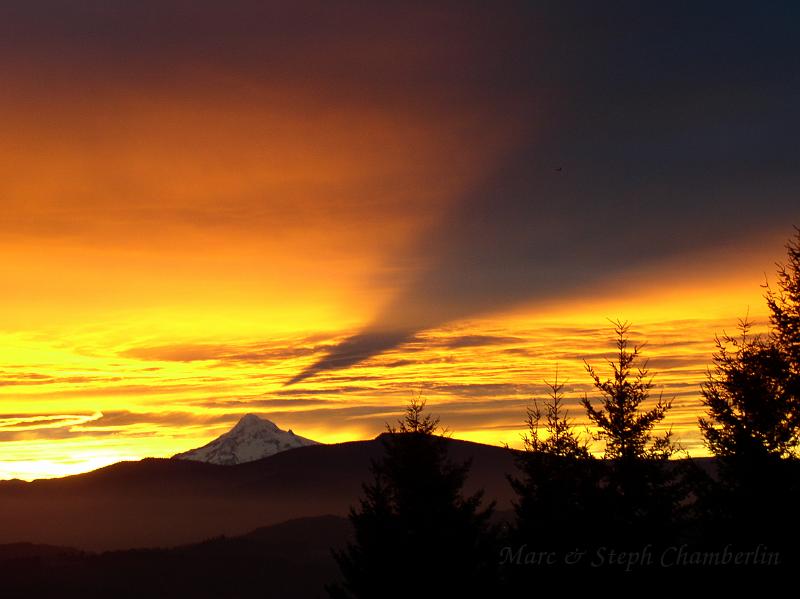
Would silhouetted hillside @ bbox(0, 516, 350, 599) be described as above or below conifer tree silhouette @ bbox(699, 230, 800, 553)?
below

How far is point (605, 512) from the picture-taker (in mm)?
29266

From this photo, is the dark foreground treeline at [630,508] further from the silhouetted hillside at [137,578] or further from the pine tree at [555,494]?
the silhouetted hillside at [137,578]

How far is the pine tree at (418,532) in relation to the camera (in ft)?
118

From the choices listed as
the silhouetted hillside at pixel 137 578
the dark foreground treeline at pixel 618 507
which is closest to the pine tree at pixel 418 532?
the dark foreground treeline at pixel 618 507

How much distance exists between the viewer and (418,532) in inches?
1428

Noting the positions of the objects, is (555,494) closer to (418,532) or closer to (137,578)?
(418,532)

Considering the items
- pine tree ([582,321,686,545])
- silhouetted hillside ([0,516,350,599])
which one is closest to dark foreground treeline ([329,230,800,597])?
pine tree ([582,321,686,545])

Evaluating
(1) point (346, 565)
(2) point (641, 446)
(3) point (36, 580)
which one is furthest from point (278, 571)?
(2) point (641, 446)

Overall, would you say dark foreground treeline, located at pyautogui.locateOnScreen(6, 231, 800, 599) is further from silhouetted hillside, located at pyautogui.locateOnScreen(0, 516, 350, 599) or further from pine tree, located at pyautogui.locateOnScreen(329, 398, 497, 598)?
silhouetted hillside, located at pyautogui.locateOnScreen(0, 516, 350, 599)

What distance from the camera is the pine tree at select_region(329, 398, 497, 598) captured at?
3588 cm

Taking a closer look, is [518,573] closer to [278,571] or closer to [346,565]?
[346,565]

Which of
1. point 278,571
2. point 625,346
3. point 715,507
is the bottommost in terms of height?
point 278,571

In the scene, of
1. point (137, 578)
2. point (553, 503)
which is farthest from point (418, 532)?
point (137, 578)

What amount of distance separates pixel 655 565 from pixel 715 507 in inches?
102
